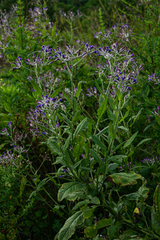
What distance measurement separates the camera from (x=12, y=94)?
201 cm

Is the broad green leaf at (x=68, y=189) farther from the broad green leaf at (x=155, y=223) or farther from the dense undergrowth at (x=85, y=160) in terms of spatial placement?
the broad green leaf at (x=155, y=223)

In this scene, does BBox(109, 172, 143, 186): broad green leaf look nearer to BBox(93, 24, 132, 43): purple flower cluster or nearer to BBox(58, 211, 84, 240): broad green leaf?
BBox(58, 211, 84, 240): broad green leaf

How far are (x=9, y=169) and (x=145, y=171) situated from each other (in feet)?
3.04

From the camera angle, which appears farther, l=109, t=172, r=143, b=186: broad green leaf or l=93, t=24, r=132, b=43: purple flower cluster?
l=93, t=24, r=132, b=43: purple flower cluster

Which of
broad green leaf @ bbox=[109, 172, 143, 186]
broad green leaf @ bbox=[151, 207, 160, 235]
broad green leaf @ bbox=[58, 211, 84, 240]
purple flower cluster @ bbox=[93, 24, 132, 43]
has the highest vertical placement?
purple flower cluster @ bbox=[93, 24, 132, 43]

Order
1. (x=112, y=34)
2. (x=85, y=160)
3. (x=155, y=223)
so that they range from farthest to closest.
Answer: (x=112, y=34), (x=85, y=160), (x=155, y=223)

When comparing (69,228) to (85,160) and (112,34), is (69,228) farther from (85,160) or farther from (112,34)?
(112,34)

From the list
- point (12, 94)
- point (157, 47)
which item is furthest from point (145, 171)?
point (12, 94)

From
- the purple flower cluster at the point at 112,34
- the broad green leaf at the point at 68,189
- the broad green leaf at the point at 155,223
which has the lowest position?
the broad green leaf at the point at 155,223

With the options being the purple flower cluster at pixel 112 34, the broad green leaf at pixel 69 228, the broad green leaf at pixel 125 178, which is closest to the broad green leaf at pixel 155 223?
the broad green leaf at pixel 125 178

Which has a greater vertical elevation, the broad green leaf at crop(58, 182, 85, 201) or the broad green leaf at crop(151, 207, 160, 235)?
the broad green leaf at crop(58, 182, 85, 201)

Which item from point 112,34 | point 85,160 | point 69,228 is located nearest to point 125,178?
point 85,160

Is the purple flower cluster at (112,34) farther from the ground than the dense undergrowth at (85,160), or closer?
farther from the ground

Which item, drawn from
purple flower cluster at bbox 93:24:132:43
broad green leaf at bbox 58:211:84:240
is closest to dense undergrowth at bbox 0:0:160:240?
broad green leaf at bbox 58:211:84:240
